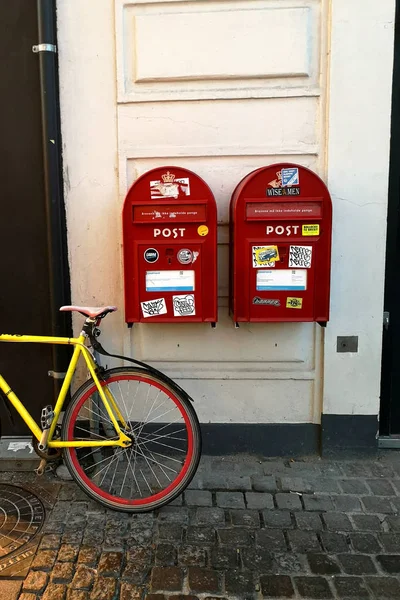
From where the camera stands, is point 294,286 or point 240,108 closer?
point 294,286

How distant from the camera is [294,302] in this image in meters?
3.03

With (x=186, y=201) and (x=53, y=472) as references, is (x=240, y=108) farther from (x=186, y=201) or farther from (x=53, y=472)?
(x=53, y=472)

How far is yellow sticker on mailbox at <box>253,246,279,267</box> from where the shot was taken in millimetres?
2969

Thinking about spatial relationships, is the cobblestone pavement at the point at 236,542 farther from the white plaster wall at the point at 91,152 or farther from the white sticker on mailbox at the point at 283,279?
the white sticker on mailbox at the point at 283,279

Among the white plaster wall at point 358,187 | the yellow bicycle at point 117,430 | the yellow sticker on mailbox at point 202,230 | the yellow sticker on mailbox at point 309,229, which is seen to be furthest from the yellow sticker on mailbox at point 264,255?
the yellow bicycle at point 117,430

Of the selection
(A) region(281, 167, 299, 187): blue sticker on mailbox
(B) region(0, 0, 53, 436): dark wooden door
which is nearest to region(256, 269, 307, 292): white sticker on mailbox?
(A) region(281, 167, 299, 187): blue sticker on mailbox

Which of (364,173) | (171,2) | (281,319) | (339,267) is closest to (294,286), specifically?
(281,319)

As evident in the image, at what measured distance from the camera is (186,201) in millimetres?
2959

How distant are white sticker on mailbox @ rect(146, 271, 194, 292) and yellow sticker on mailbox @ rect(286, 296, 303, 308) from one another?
60cm

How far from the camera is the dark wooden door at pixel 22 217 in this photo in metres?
3.29

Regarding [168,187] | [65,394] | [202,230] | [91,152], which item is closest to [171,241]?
[202,230]

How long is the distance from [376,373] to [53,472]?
2.33 m

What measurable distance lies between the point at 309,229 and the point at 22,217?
6.57 ft

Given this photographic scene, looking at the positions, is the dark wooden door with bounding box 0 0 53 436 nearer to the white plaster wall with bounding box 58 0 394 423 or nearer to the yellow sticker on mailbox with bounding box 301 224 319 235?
the white plaster wall with bounding box 58 0 394 423
